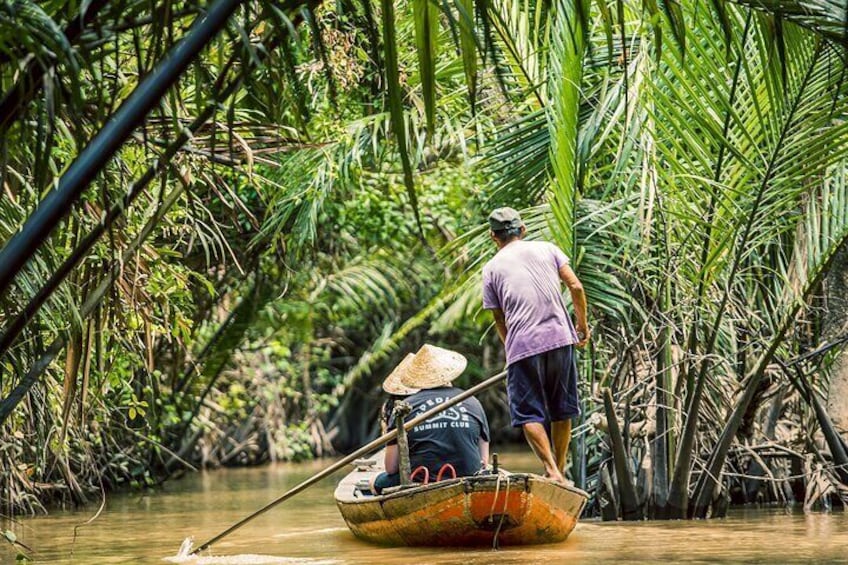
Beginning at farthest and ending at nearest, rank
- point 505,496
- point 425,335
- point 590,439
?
point 425,335, point 590,439, point 505,496

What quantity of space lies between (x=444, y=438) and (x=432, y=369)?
0.57m

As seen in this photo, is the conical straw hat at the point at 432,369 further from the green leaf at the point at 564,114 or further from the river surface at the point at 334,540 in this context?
the green leaf at the point at 564,114

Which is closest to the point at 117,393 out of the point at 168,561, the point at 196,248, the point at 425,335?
the point at 196,248

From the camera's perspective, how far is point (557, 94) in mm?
8859

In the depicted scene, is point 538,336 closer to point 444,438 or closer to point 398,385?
point 444,438

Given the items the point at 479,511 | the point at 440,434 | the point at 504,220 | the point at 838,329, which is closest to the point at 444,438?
the point at 440,434

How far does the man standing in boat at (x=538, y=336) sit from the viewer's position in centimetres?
809

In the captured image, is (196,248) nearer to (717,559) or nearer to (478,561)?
(478,561)

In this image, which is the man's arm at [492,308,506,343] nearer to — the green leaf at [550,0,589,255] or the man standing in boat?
the man standing in boat

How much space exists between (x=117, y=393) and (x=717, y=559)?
636 cm

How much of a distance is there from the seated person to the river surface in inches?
21.3

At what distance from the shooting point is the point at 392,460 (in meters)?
8.44

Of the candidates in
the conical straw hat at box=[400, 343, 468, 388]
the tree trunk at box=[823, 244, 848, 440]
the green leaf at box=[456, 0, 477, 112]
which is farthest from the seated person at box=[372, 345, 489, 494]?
the green leaf at box=[456, 0, 477, 112]

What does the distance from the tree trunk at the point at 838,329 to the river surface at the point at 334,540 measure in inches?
30.0
